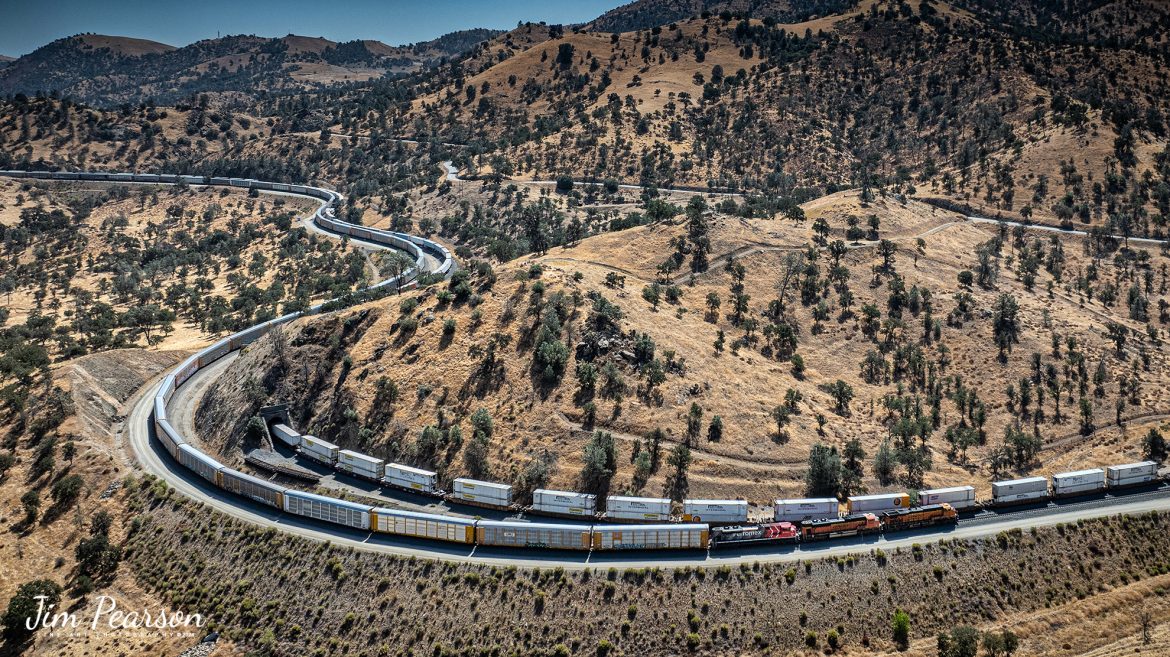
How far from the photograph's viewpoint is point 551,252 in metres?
116

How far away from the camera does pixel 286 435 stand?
7456 cm

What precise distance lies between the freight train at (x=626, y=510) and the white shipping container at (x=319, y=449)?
100 mm

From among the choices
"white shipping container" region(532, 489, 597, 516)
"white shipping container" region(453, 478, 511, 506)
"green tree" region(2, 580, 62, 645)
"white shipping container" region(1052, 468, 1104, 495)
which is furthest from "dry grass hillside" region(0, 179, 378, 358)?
"white shipping container" region(1052, 468, 1104, 495)

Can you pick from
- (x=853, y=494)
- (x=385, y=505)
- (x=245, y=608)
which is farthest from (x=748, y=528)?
(x=245, y=608)

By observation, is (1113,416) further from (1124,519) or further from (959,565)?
(959,565)

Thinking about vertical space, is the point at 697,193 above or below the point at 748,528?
above

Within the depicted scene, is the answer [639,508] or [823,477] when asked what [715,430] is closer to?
[823,477]

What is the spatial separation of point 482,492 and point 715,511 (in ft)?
67.0

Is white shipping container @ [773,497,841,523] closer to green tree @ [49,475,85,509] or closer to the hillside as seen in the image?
green tree @ [49,475,85,509]

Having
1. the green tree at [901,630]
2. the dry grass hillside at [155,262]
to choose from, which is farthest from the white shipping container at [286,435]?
the green tree at [901,630]

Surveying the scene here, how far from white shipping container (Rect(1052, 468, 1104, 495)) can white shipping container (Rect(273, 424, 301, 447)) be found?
72651 millimetres

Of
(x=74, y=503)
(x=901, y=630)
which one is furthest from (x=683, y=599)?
(x=74, y=503)

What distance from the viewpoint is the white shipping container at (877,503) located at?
60.9 meters

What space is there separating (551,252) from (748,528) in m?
67.4
